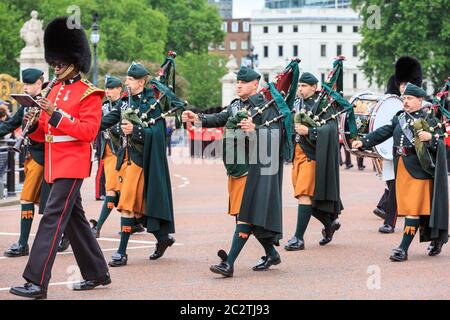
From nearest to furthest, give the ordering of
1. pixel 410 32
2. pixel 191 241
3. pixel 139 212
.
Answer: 1. pixel 139 212
2. pixel 191 241
3. pixel 410 32

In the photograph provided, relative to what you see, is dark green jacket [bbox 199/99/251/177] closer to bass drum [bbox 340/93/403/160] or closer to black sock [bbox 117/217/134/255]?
black sock [bbox 117/217/134/255]

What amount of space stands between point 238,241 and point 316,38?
12942 centimetres

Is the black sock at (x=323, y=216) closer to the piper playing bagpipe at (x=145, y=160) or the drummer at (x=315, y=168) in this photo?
the drummer at (x=315, y=168)

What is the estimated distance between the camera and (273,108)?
36.7 feet

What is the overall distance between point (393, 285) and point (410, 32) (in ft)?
183

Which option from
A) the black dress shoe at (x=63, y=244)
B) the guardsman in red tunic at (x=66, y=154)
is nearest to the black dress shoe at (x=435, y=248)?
the black dress shoe at (x=63, y=244)

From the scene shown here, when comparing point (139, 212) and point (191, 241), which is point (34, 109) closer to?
point (139, 212)

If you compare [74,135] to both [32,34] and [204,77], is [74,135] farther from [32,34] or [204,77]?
[204,77]

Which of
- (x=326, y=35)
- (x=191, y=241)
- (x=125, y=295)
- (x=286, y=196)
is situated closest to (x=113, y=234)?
(x=191, y=241)

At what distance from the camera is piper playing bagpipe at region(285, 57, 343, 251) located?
43.4 ft

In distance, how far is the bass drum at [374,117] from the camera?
1548 cm

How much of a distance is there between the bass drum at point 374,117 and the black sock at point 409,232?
3037 mm

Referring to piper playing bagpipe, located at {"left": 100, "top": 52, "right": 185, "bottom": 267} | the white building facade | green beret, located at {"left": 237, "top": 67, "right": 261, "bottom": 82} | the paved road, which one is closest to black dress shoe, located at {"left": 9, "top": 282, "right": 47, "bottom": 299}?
the paved road

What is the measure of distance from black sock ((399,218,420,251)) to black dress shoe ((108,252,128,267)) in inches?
110
